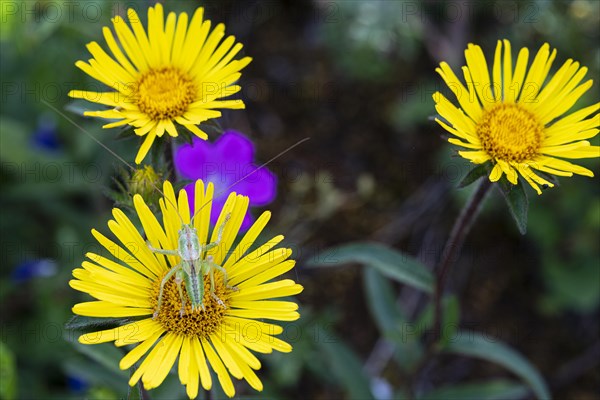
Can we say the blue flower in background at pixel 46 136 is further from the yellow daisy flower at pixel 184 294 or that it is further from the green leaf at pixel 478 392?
the green leaf at pixel 478 392

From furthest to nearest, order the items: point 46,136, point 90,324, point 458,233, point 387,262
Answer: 1. point 46,136
2. point 387,262
3. point 458,233
4. point 90,324

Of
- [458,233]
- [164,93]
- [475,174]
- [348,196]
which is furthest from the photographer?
[348,196]

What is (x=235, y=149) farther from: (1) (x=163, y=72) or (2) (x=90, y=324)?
(2) (x=90, y=324)

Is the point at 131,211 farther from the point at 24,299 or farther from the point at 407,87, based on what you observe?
the point at 407,87

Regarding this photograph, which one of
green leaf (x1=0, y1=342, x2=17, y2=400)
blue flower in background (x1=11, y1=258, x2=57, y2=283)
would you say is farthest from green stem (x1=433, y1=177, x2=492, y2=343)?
blue flower in background (x1=11, y1=258, x2=57, y2=283)

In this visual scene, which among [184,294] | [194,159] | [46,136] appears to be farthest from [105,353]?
[46,136]

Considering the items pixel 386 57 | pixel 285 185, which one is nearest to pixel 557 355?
pixel 285 185

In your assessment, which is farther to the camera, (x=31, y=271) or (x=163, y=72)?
(x=31, y=271)
